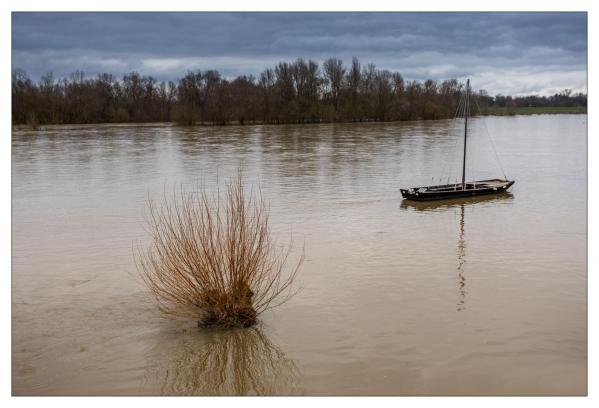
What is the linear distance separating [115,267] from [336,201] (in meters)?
8.65

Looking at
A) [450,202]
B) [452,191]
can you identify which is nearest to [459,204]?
[450,202]

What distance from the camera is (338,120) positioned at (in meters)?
57.8

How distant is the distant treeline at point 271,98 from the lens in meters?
49.6

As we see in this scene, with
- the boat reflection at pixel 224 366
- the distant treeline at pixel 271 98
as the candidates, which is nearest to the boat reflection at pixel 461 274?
the boat reflection at pixel 224 366

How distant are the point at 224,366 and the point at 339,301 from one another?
2.59m

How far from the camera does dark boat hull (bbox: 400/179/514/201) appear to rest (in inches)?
737

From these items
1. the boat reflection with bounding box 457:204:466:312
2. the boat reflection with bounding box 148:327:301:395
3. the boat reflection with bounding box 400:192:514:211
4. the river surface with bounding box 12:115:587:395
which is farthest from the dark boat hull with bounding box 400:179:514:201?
the boat reflection with bounding box 148:327:301:395

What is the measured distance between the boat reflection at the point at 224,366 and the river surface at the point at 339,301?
0.08 ft

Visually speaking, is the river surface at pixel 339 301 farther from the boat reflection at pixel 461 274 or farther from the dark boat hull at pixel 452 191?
the dark boat hull at pixel 452 191

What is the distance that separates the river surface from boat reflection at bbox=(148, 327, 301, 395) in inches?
1.0

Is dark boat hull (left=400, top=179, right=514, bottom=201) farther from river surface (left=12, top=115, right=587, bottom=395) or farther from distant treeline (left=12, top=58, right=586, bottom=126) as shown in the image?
distant treeline (left=12, top=58, right=586, bottom=126)

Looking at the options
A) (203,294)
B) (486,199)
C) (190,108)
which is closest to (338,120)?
(190,108)
